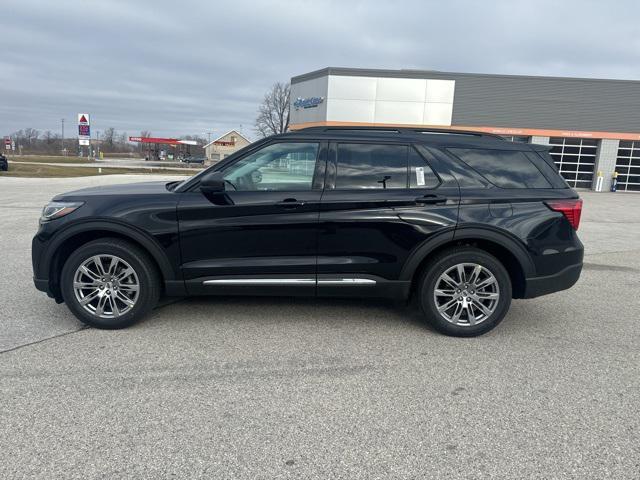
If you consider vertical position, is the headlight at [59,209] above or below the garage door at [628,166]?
below

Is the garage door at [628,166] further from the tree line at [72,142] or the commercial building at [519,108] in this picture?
the tree line at [72,142]

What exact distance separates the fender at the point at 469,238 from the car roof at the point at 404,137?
0.82 meters

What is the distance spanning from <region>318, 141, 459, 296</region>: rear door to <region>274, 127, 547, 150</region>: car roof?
74 mm

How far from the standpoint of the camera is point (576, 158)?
2931 cm

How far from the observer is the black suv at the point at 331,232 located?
4129mm

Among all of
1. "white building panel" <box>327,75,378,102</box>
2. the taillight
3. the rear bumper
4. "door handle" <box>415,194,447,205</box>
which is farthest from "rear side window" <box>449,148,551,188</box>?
"white building panel" <box>327,75,378,102</box>

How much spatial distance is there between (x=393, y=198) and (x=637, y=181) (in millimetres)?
31337

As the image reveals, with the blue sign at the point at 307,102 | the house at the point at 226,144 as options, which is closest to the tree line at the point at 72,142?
the house at the point at 226,144

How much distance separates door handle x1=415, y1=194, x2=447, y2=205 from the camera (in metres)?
4.17

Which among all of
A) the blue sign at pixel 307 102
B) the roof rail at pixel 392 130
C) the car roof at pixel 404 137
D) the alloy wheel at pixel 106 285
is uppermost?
the blue sign at pixel 307 102

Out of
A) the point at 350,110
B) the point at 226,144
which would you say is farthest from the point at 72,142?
the point at 350,110

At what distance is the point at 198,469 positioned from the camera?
244 cm

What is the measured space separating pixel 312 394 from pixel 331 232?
4.84ft

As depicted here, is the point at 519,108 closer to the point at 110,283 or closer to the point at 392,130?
the point at 392,130
